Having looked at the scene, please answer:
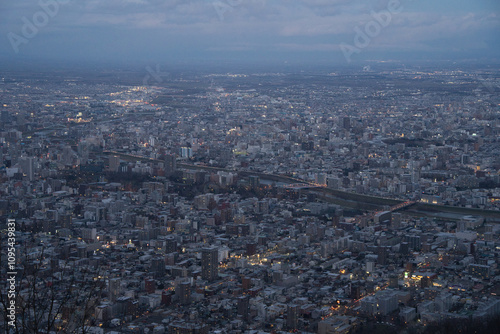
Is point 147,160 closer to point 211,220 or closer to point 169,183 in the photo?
point 169,183

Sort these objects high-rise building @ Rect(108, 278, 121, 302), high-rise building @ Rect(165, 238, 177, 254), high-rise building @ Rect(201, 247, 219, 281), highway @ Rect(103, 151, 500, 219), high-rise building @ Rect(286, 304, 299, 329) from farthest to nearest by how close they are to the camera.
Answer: highway @ Rect(103, 151, 500, 219) < high-rise building @ Rect(165, 238, 177, 254) < high-rise building @ Rect(201, 247, 219, 281) < high-rise building @ Rect(108, 278, 121, 302) < high-rise building @ Rect(286, 304, 299, 329)

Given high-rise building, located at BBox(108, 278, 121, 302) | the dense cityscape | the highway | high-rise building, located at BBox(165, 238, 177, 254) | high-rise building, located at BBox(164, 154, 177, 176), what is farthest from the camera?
high-rise building, located at BBox(164, 154, 177, 176)

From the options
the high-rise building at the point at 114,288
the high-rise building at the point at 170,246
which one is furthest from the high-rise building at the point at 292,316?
the high-rise building at the point at 170,246

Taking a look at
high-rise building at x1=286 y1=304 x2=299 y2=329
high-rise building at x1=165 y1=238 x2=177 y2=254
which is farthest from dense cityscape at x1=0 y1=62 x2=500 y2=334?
high-rise building at x1=165 y1=238 x2=177 y2=254

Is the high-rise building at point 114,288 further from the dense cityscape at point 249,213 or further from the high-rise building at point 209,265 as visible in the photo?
the high-rise building at point 209,265

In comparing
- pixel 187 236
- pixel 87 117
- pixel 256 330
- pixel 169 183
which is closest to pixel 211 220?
pixel 187 236

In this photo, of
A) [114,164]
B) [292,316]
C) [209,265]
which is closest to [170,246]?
[209,265]

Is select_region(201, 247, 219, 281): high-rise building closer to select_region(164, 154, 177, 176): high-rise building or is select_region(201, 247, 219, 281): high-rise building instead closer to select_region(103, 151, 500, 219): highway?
select_region(103, 151, 500, 219): highway
